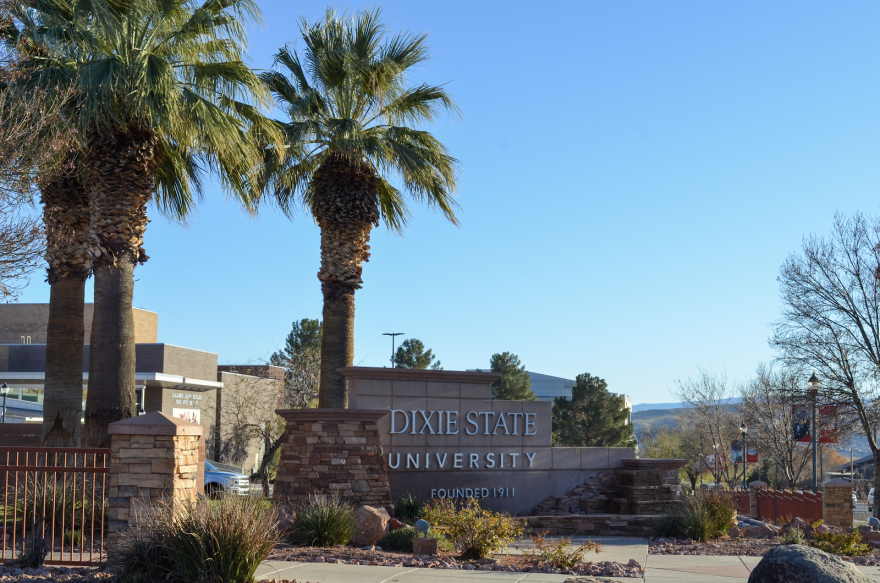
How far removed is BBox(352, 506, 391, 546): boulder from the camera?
1273 centimetres

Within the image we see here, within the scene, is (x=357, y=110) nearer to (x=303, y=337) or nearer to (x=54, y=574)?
(x=54, y=574)

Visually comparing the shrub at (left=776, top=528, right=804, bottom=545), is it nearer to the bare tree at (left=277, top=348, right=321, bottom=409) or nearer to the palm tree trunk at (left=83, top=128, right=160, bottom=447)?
the palm tree trunk at (left=83, top=128, right=160, bottom=447)

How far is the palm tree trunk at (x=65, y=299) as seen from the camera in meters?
15.9

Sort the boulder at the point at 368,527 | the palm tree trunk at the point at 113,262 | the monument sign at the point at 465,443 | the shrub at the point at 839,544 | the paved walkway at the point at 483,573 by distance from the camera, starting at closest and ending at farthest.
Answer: the paved walkway at the point at 483,573 → the shrub at the point at 839,544 → the boulder at the point at 368,527 → the palm tree trunk at the point at 113,262 → the monument sign at the point at 465,443

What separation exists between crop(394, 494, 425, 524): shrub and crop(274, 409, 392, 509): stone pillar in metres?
0.60

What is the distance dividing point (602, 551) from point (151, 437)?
7.66 meters

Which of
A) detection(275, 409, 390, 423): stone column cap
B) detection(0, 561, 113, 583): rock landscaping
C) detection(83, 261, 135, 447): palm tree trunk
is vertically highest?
detection(83, 261, 135, 447): palm tree trunk

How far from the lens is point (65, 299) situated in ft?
53.0

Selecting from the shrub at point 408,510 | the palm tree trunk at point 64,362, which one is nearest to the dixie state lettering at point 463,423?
the shrub at point 408,510

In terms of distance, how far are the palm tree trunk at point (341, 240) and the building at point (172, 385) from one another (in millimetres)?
15967

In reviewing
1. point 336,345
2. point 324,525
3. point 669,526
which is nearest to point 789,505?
point 669,526

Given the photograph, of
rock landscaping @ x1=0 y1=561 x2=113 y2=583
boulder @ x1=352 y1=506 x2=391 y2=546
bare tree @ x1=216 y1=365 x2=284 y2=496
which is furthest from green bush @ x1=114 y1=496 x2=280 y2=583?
bare tree @ x1=216 y1=365 x2=284 y2=496

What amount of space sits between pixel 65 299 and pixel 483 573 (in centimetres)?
1049

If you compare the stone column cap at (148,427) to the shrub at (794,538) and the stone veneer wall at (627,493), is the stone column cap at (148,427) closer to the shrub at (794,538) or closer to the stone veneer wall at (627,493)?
the shrub at (794,538)
